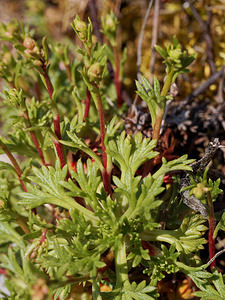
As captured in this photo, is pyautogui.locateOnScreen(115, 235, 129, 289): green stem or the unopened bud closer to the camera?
the unopened bud

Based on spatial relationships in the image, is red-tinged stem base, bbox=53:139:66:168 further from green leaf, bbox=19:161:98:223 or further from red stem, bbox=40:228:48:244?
red stem, bbox=40:228:48:244

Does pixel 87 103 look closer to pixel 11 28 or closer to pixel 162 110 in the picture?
pixel 162 110

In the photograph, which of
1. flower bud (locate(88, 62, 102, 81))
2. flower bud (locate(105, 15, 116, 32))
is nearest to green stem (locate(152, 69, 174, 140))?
flower bud (locate(88, 62, 102, 81))

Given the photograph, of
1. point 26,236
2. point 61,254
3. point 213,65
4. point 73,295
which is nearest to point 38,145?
point 26,236

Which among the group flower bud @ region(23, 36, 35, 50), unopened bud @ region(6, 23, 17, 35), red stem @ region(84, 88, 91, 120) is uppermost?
unopened bud @ region(6, 23, 17, 35)

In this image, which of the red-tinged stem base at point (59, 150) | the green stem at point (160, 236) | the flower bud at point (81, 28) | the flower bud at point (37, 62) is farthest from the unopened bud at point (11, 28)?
the green stem at point (160, 236)

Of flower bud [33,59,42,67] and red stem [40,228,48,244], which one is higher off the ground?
flower bud [33,59,42,67]
